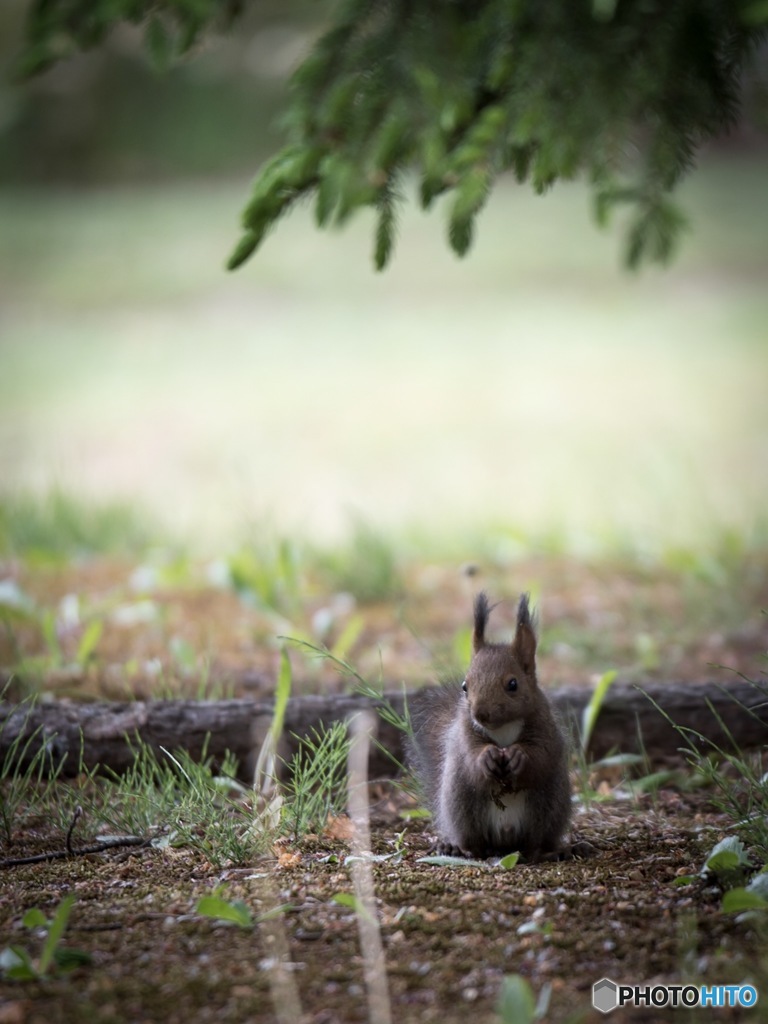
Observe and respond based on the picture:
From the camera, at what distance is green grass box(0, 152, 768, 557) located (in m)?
7.20

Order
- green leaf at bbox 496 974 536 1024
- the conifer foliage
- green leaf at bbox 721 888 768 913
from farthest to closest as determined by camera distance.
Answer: the conifer foliage < green leaf at bbox 721 888 768 913 < green leaf at bbox 496 974 536 1024

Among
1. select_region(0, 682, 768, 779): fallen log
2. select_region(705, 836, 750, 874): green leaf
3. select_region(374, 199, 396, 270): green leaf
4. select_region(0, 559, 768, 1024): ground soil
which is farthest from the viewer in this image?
select_region(0, 682, 768, 779): fallen log

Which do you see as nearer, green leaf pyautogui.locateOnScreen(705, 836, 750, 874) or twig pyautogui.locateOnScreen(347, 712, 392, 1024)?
twig pyautogui.locateOnScreen(347, 712, 392, 1024)

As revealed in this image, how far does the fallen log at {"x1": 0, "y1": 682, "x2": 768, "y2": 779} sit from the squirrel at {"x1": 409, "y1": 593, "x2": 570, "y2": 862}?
31cm

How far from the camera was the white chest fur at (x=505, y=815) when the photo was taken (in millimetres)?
1997

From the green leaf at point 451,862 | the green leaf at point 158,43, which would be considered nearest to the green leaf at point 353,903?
the green leaf at point 451,862

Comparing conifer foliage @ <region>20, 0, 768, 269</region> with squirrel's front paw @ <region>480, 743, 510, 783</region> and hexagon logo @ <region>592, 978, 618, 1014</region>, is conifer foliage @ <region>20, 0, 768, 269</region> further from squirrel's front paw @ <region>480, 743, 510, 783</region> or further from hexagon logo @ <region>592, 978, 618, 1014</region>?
hexagon logo @ <region>592, 978, 618, 1014</region>

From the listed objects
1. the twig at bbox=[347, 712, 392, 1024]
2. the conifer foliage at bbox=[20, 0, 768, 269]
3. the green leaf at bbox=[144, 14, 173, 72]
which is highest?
the green leaf at bbox=[144, 14, 173, 72]

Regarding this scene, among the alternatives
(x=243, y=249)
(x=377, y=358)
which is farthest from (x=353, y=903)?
(x=377, y=358)

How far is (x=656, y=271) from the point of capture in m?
10.4

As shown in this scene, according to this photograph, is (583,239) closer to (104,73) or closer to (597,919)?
(104,73)

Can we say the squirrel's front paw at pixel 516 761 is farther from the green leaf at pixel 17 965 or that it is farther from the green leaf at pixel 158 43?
the green leaf at pixel 158 43

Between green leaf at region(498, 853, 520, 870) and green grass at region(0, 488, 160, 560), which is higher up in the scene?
green grass at region(0, 488, 160, 560)

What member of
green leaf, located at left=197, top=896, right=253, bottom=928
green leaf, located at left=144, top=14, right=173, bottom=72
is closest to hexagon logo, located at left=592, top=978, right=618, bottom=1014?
green leaf, located at left=197, top=896, right=253, bottom=928
